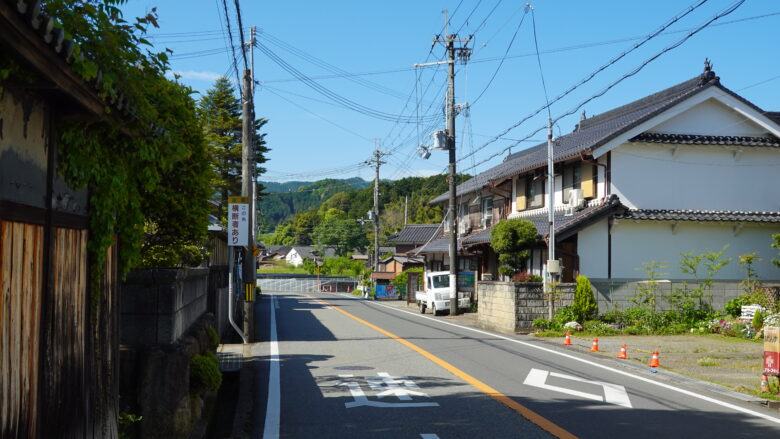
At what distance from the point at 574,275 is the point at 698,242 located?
519cm

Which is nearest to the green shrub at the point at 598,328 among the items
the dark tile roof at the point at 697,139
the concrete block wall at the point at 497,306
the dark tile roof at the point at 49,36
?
the concrete block wall at the point at 497,306

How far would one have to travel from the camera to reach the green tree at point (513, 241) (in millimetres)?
24453

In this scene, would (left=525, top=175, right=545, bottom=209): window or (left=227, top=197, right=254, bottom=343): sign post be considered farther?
(left=525, top=175, right=545, bottom=209): window

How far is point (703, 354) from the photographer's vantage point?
16.2 metres

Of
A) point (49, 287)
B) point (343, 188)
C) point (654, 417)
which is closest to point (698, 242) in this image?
point (654, 417)

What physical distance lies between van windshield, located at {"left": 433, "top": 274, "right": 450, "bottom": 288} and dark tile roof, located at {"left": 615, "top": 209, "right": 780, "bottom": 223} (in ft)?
32.6

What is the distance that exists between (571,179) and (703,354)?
1239cm

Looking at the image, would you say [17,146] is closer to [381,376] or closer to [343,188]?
[381,376]

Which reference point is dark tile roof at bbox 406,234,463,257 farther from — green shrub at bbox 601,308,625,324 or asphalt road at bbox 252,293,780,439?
asphalt road at bbox 252,293,780,439

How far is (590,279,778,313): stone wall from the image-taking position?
22.2m

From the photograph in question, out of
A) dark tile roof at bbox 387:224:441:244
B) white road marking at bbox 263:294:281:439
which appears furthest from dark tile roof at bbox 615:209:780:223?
dark tile roof at bbox 387:224:441:244

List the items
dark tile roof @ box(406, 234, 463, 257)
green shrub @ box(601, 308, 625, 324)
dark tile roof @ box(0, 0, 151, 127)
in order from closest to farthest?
dark tile roof @ box(0, 0, 151, 127) → green shrub @ box(601, 308, 625, 324) → dark tile roof @ box(406, 234, 463, 257)

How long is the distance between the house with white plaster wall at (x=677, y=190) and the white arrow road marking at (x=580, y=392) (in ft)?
38.5

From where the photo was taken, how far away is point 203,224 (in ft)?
31.6
